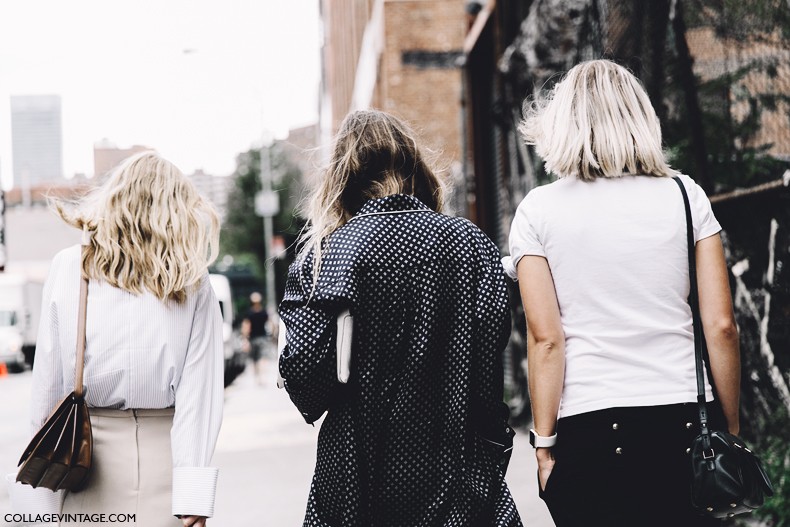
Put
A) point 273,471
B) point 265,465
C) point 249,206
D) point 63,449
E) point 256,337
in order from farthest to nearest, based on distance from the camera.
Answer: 1. point 249,206
2. point 256,337
3. point 265,465
4. point 273,471
5. point 63,449

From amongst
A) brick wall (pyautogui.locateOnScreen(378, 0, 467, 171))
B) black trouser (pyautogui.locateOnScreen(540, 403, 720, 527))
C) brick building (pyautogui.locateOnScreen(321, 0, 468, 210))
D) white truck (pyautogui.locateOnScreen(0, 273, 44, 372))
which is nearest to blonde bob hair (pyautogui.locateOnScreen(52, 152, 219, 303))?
black trouser (pyautogui.locateOnScreen(540, 403, 720, 527))

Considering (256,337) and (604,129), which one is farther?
(256,337)

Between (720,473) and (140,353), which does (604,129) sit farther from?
(140,353)

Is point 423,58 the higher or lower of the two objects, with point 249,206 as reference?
lower

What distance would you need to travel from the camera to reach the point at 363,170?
292 cm

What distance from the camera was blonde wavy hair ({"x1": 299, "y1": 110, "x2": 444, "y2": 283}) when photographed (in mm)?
2910

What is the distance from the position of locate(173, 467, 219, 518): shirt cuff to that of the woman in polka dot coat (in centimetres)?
37

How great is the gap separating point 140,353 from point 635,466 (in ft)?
4.95

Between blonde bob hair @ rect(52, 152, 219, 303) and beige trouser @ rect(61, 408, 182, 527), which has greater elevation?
blonde bob hair @ rect(52, 152, 219, 303)

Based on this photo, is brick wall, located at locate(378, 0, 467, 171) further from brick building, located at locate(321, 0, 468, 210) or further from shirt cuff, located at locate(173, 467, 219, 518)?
shirt cuff, located at locate(173, 467, 219, 518)

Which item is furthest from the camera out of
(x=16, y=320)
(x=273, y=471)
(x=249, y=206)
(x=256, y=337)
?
(x=249, y=206)

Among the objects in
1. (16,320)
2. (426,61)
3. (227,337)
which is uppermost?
(426,61)

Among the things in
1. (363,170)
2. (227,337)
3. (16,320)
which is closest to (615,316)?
(363,170)

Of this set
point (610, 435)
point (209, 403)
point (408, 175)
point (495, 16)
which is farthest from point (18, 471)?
point (495, 16)
